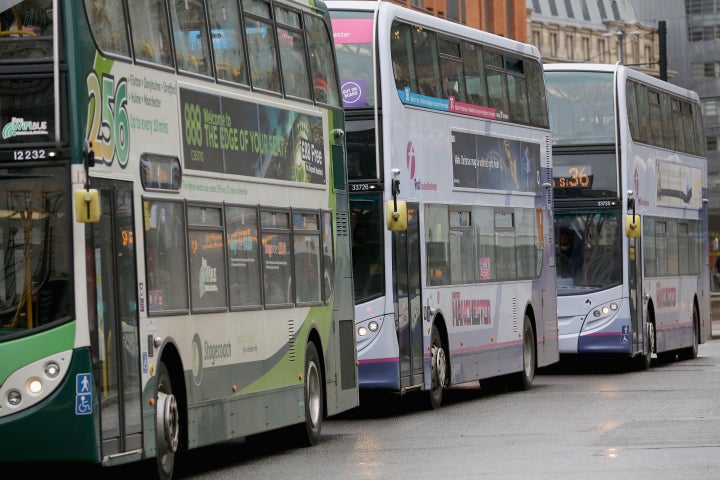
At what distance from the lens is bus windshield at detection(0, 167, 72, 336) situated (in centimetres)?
1192

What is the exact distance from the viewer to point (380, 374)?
2014 cm

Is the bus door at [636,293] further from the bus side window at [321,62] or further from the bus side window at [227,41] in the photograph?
the bus side window at [227,41]

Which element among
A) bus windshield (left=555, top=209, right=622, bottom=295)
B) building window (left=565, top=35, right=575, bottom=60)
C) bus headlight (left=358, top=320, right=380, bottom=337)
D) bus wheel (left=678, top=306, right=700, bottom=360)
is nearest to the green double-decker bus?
bus headlight (left=358, top=320, right=380, bottom=337)

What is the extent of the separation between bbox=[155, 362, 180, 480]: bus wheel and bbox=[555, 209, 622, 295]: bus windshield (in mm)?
15671

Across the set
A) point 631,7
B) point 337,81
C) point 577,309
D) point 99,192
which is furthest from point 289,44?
point 631,7

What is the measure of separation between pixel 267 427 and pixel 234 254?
5.60ft

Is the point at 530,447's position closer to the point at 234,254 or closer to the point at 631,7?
the point at 234,254

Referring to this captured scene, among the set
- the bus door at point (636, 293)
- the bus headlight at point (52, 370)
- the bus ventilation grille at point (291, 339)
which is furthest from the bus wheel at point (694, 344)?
the bus headlight at point (52, 370)

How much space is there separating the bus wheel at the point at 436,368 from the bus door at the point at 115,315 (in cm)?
880

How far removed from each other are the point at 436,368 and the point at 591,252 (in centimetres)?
780

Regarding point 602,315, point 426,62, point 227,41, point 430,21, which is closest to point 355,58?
point 426,62

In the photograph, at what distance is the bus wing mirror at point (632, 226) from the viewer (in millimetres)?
28625

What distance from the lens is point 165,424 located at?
13.4m

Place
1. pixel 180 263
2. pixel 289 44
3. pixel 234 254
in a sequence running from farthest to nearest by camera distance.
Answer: pixel 289 44
pixel 234 254
pixel 180 263
